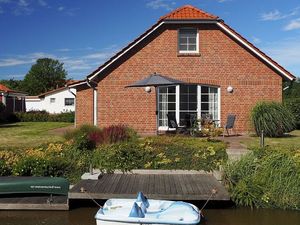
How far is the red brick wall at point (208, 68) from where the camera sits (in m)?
19.3

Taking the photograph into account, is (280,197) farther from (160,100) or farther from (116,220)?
(160,100)

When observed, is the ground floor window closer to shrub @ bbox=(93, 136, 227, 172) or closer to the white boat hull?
shrub @ bbox=(93, 136, 227, 172)

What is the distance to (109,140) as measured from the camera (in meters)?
12.0

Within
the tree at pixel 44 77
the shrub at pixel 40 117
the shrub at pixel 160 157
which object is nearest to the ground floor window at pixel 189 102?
the shrub at pixel 160 157

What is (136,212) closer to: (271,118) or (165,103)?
(271,118)

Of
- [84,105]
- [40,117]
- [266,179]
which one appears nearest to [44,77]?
[40,117]

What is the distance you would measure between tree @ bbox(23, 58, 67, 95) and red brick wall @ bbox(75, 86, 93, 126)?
239 feet

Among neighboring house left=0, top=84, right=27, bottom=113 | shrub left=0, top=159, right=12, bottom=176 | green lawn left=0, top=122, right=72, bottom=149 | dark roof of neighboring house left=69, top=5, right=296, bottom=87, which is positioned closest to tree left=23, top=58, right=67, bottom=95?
neighboring house left=0, top=84, right=27, bottom=113

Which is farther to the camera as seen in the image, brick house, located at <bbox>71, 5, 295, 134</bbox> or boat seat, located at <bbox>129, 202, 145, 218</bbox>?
brick house, located at <bbox>71, 5, 295, 134</bbox>

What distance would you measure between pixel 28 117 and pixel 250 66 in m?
25.0

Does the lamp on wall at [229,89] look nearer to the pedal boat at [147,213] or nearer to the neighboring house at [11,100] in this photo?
the pedal boat at [147,213]

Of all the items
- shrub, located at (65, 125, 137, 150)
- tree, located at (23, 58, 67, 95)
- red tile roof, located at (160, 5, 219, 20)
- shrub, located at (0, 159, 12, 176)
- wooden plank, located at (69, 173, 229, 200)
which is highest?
tree, located at (23, 58, 67, 95)

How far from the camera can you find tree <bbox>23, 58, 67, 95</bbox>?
92625mm

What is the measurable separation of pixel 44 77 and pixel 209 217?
298 ft
